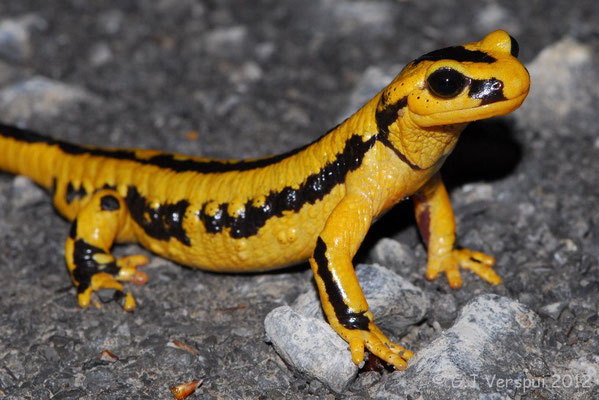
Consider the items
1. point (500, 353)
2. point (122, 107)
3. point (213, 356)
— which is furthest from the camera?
point (122, 107)

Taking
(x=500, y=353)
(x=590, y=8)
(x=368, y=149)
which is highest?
(x=590, y=8)

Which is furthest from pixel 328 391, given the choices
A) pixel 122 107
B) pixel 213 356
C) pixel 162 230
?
pixel 122 107

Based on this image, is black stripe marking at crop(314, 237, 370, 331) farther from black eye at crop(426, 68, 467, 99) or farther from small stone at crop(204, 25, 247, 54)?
small stone at crop(204, 25, 247, 54)

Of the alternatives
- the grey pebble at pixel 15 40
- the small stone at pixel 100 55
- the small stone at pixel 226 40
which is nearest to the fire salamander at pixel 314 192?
the small stone at pixel 100 55

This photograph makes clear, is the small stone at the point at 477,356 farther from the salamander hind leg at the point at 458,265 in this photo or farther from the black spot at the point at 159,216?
the black spot at the point at 159,216

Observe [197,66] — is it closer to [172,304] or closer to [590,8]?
[172,304]

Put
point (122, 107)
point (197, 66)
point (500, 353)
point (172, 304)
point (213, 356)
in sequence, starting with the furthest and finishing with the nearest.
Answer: point (197, 66), point (122, 107), point (172, 304), point (213, 356), point (500, 353)

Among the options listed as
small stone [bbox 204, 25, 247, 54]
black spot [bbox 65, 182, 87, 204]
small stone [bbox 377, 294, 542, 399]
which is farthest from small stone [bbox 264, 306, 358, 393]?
small stone [bbox 204, 25, 247, 54]
